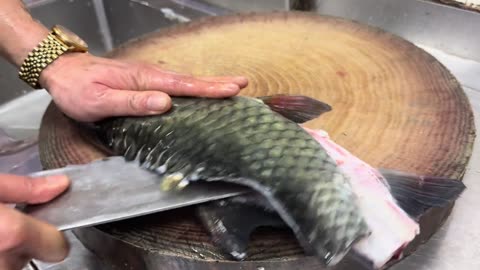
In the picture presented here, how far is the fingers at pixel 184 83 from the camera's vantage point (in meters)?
0.75

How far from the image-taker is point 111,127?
79 cm

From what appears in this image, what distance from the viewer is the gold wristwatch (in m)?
0.90

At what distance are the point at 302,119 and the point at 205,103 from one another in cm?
14

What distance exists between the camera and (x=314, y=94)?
Result: 2.96 ft

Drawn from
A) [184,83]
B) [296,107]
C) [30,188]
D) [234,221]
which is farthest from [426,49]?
[30,188]

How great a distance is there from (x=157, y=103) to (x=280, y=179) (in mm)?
217

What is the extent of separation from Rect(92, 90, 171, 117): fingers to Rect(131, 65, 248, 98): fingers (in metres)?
0.03

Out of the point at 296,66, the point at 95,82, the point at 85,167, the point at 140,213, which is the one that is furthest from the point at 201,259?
the point at 296,66

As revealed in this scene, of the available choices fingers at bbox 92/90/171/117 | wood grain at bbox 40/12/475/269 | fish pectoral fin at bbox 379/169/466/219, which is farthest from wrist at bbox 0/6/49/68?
fish pectoral fin at bbox 379/169/466/219

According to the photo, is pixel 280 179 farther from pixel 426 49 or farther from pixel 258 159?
pixel 426 49

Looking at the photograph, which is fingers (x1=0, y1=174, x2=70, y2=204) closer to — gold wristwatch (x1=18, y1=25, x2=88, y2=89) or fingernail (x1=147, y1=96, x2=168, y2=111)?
fingernail (x1=147, y1=96, x2=168, y2=111)

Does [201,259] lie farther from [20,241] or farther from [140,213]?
[20,241]

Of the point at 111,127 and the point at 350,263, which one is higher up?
the point at 111,127

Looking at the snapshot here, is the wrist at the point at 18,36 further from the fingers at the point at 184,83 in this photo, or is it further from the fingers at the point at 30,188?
the fingers at the point at 30,188
